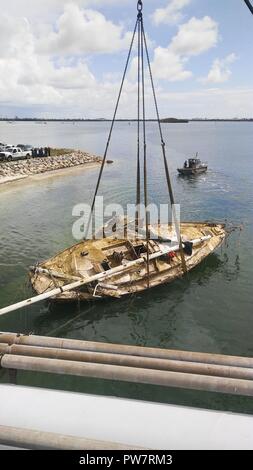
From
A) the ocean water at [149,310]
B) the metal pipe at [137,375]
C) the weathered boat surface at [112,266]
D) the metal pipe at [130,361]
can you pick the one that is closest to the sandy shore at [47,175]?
the ocean water at [149,310]

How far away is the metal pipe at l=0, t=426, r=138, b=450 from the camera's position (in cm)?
342

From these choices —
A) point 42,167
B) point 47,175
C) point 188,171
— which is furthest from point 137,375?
point 42,167

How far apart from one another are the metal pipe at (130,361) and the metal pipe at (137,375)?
0.15 meters

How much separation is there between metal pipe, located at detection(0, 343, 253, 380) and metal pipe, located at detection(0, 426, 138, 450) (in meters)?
1.12

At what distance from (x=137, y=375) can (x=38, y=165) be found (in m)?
63.5

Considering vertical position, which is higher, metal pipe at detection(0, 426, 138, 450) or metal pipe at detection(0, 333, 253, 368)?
metal pipe at detection(0, 333, 253, 368)

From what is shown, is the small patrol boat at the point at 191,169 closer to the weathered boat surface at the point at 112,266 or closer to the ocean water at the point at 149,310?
the ocean water at the point at 149,310

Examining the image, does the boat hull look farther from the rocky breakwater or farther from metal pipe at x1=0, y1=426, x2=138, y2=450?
metal pipe at x1=0, y1=426, x2=138, y2=450

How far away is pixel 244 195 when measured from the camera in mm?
51031

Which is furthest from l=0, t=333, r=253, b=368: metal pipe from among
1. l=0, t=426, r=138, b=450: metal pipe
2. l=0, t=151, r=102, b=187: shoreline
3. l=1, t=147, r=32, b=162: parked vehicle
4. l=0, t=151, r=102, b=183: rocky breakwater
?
l=1, t=147, r=32, b=162: parked vehicle

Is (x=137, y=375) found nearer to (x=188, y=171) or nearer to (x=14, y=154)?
(x=188, y=171)

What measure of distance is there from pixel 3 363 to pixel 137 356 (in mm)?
1636

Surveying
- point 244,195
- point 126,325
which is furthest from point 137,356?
point 244,195

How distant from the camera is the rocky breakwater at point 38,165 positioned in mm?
56381
